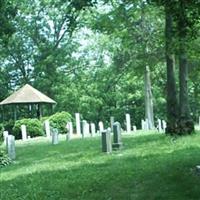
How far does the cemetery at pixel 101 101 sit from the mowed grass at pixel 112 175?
25mm

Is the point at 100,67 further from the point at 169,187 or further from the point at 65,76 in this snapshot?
the point at 169,187

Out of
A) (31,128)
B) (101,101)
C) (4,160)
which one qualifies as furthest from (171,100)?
(101,101)

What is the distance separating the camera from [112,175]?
12.2m

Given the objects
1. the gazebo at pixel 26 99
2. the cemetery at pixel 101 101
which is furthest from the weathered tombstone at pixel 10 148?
the gazebo at pixel 26 99

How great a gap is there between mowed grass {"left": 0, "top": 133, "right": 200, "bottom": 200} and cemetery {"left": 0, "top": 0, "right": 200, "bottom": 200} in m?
0.03

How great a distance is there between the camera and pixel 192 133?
2131cm

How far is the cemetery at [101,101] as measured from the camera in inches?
439

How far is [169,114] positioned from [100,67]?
42433mm

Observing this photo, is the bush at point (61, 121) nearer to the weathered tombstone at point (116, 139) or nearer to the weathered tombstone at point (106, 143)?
the weathered tombstone at point (116, 139)

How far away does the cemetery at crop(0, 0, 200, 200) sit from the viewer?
36.6 feet

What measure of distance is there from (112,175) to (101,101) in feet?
168

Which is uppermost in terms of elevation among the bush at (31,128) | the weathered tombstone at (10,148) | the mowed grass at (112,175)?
the bush at (31,128)

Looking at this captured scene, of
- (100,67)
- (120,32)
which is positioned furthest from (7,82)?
(120,32)

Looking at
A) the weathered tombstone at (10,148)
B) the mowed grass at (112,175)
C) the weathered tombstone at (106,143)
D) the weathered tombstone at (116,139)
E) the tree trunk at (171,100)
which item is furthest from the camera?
the tree trunk at (171,100)
